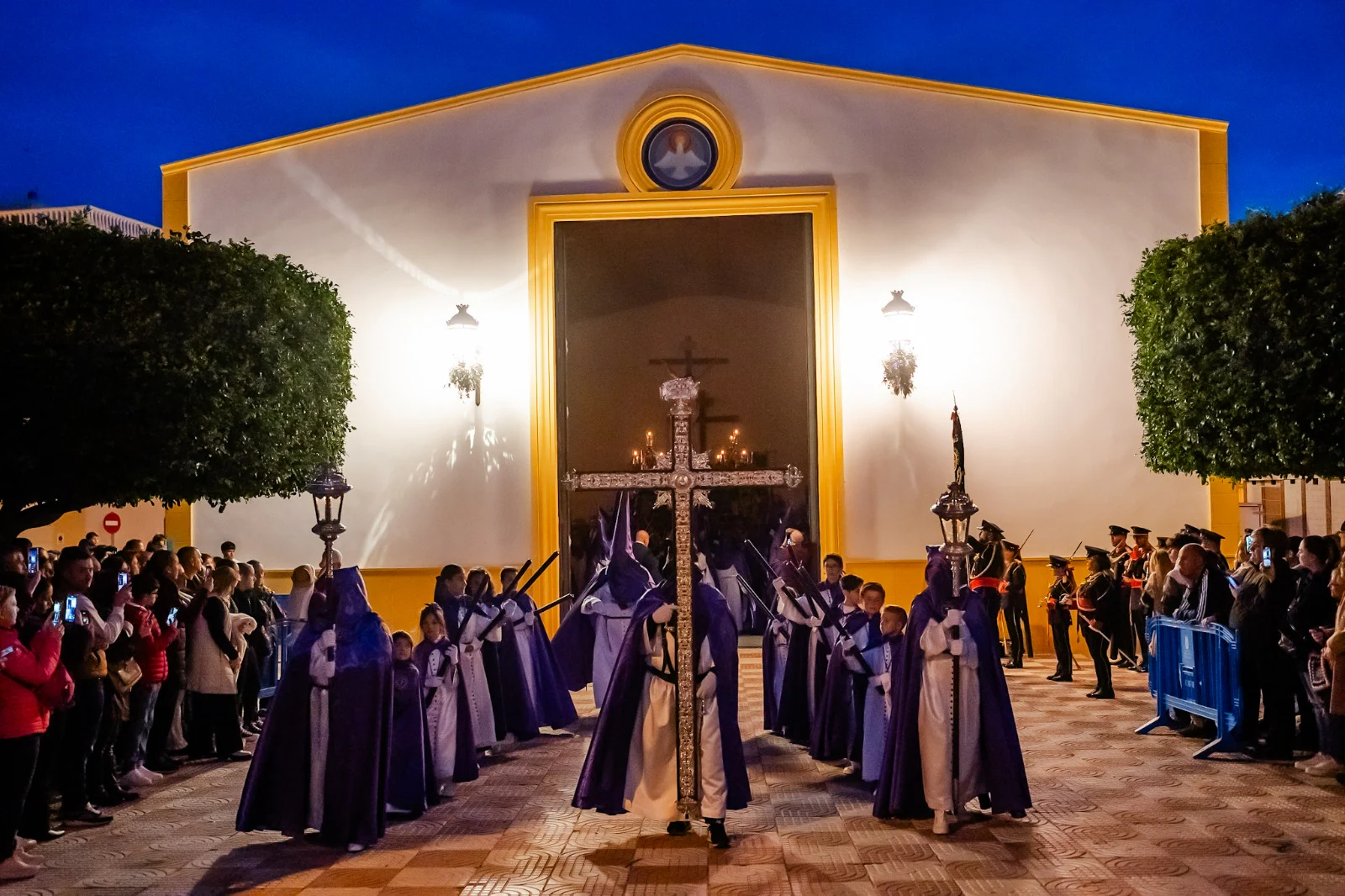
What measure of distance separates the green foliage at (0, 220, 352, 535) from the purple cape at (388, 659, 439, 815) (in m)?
3.76

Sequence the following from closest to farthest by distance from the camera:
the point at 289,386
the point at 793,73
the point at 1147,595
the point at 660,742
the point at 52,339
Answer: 1. the point at 660,742
2. the point at 52,339
3. the point at 289,386
4. the point at 1147,595
5. the point at 793,73

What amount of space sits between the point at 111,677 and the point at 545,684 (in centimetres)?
411

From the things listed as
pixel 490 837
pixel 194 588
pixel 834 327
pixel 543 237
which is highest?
pixel 543 237

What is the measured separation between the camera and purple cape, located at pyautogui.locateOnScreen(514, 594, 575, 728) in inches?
434

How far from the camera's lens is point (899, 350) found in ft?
49.5

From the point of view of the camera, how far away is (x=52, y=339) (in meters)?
9.77

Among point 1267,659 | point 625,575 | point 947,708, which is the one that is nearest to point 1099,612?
point 1267,659

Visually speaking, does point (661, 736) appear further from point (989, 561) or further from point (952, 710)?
point (989, 561)

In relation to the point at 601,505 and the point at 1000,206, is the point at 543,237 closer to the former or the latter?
the point at 601,505

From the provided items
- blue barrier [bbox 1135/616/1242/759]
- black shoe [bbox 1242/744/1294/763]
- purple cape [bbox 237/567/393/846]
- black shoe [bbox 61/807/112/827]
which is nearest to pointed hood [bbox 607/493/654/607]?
purple cape [bbox 237/567/393/846]

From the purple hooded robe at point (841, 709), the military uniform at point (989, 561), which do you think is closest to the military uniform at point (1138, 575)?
the military uniform at point (989, 561)

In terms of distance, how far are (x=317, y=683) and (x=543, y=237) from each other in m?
9.61

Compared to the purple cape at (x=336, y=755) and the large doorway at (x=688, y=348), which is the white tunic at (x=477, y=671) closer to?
the purple cape at (x=336, y=755)

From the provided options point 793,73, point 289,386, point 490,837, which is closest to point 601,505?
point 289,386
